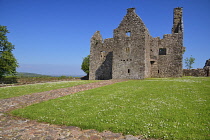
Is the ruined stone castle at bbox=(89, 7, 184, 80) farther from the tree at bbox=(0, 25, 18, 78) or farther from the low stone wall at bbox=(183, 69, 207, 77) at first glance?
the tree at bbox=(0, 25, 18, 78)

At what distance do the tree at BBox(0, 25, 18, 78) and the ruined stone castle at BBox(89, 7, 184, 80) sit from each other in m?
27.1

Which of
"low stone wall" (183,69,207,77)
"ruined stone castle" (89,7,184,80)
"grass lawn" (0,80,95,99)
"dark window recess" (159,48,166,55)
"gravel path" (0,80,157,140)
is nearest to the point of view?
"gravel path" (0,80,157,140)

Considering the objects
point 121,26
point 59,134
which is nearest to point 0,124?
point 59,134

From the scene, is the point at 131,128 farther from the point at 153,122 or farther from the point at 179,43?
the point at 179,43

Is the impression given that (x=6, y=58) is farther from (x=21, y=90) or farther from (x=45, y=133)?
(x=45, y=133)

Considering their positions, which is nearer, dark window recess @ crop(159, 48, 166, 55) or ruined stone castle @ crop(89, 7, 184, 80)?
Result: ruined stone castle @ crop(89, 7, 184, 80)

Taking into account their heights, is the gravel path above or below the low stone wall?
below

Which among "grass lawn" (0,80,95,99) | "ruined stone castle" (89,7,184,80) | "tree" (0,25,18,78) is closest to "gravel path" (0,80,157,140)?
"grass lawn" (0,80,95,99)

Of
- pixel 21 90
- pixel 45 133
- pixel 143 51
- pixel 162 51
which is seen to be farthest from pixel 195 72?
pixel 45 133

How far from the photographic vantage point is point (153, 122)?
24.6 feet

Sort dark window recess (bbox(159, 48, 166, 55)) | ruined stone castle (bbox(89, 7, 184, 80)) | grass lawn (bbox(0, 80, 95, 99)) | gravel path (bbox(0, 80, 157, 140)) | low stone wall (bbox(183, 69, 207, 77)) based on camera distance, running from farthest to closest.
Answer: dark window recess (bbox(159, 48, 166, 55)) → low stone wall (bbox(183, 69, 207, 77)) → ruined stone castle (bbox(89, 7, 184, 80)) → grass lawn (bbox(0, 80, 95, 99)) → gravel path (bbox(0, 80, 157, 140))

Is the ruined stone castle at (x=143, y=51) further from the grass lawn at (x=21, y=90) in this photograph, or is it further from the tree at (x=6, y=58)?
the tree at (x=6, y=58)

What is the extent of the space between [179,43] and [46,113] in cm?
3433

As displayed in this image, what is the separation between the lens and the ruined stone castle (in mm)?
33875
